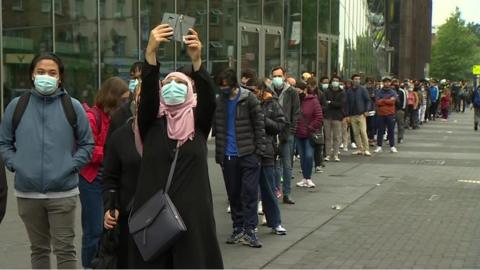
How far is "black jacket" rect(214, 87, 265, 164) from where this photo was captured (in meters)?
7.78

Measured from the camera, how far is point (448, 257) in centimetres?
730

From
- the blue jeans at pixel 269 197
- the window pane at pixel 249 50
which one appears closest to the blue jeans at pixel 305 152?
the blue jeans at pixel 269 197

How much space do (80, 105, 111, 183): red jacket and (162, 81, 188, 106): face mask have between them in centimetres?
204

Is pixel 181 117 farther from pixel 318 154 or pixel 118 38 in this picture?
pixel 118 38

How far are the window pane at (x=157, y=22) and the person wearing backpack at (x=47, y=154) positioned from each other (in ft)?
41.1

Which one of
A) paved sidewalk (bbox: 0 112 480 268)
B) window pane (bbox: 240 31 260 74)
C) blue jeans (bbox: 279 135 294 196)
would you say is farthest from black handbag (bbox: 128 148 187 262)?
window pane (bbox: 240 31 260 74)

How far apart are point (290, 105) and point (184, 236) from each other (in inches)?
262

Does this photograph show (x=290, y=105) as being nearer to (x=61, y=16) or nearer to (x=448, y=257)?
(x=448, y=257)

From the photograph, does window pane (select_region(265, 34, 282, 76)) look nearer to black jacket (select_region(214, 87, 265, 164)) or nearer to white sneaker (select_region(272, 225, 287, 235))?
white sneaker (select_region(272, 225, 287, 235))

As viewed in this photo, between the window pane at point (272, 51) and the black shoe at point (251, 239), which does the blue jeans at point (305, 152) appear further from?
the window pane at point (272, 51)

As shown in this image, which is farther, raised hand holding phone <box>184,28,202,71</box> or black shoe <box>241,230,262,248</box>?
black shoe <box>241,230,262,248</box>

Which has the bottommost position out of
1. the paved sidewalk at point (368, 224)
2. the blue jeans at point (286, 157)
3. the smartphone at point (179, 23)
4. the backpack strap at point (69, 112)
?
the paved sidewalk at point (368, 224)

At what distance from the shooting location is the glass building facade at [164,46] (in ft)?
48.4

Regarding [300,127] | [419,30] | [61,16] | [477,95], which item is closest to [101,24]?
[61,16]
